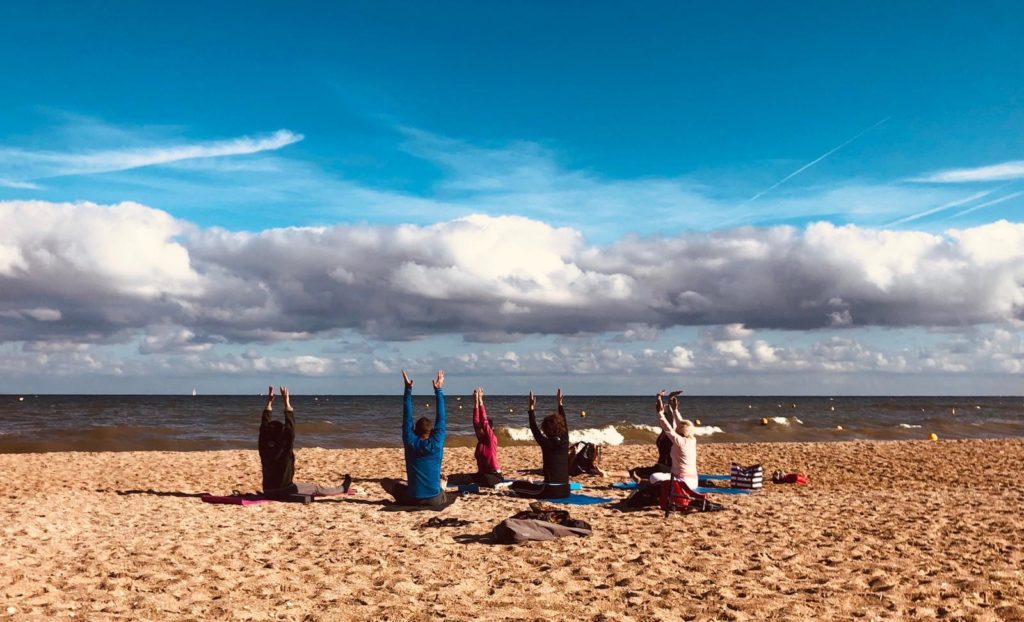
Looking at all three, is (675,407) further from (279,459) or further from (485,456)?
(279,459)

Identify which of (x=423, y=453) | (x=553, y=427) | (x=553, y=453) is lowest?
(x=553, y=453)

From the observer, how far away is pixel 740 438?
4028cm

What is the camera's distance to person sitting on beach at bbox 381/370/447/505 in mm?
11703

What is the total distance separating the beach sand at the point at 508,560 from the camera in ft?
22.8

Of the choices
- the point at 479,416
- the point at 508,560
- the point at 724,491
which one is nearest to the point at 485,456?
the point at 479,416

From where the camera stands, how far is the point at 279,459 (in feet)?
44.1

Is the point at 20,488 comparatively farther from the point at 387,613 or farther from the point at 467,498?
the point at 387,613

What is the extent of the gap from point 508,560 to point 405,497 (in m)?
4.11

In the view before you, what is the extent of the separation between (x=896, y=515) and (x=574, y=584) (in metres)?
6.65

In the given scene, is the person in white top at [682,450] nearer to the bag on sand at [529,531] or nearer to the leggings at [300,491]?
the bag on sand at [529,531]

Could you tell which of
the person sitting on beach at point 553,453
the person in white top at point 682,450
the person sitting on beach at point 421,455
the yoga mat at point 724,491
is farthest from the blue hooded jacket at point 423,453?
the yoga mat at point 724,491

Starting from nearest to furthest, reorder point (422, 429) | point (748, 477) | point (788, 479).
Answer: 1. point (422, 429)
2. point (748, 477)
3. point (788, 479)

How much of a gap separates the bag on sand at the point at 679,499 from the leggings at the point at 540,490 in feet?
6.84

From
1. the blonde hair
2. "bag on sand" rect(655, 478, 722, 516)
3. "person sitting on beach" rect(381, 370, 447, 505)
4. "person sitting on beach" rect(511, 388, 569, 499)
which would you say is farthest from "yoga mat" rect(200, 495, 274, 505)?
the blonde hair
